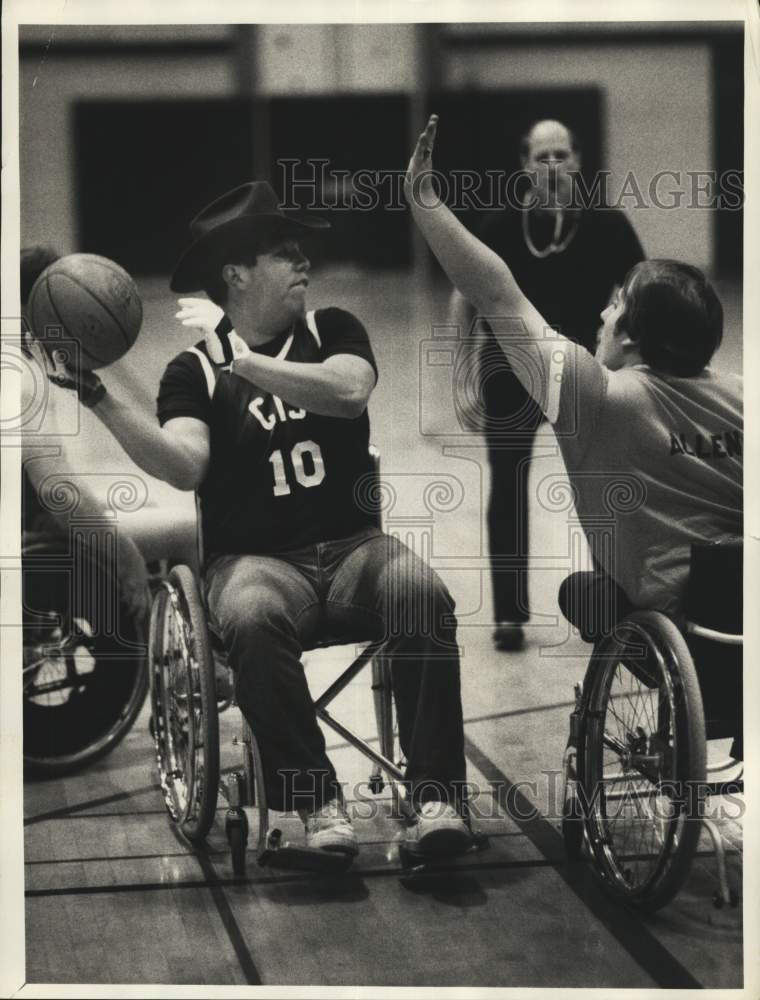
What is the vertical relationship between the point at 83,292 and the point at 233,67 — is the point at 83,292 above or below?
below

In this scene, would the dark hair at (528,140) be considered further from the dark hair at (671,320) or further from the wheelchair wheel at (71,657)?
the wheelchair wheel at (71,657)

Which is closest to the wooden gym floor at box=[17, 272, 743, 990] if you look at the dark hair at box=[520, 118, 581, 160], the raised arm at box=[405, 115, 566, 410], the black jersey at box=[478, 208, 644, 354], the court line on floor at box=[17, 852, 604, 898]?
the court line on floor at box=[17, 852, 604, 898]

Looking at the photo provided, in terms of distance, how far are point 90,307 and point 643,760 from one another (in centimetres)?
171

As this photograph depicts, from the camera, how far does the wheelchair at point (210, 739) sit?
3428mm


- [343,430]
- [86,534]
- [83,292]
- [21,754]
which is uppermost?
[83,292]

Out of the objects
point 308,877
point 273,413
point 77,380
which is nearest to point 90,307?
point 77,380

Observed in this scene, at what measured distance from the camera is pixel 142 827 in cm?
360

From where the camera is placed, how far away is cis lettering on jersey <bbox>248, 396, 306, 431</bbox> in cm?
350

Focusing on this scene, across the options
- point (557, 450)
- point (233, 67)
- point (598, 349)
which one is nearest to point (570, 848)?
point (557, 450)

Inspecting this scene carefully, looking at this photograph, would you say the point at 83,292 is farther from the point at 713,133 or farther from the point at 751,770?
the point at 751,770

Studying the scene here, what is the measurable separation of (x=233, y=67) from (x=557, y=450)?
4.03ft

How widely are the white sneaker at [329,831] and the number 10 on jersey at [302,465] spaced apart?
30.8 inches

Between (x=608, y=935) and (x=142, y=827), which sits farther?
(x=142, y=827)

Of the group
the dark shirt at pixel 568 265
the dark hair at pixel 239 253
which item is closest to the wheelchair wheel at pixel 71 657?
the dark hair at pixel 239 253
